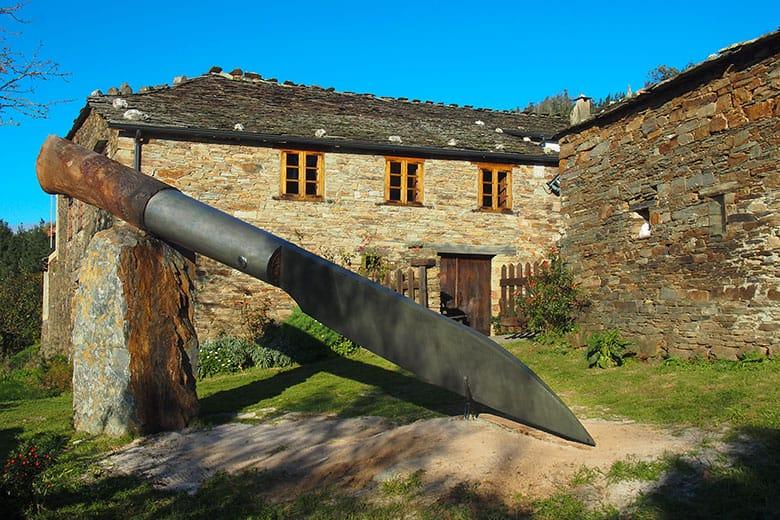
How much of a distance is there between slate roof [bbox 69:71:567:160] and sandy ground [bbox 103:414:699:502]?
9292mm

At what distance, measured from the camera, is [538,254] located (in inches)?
671

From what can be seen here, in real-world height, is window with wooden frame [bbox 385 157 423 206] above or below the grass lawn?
above

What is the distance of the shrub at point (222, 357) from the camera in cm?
1281

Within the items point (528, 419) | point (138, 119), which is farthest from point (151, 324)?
point (138, 119)

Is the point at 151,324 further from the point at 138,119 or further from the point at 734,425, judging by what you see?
the point at 138,119

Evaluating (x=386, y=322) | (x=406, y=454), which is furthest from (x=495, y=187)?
(x=386, y=322)

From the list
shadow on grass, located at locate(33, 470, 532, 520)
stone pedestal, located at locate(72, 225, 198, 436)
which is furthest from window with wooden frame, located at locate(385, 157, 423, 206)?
shadow on grass, located at locate(33, 470, 532, 520)

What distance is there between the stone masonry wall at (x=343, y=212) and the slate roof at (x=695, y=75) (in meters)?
5.34

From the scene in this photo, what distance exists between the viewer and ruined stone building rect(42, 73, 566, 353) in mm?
14180

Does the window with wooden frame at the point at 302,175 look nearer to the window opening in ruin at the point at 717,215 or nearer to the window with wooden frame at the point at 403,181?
the window with wooden frame at the point at 403,181

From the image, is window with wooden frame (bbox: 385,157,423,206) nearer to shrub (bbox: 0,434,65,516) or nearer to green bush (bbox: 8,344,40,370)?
green bush (bbox: 8,344,40,370)

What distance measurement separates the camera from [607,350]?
9.86 meters

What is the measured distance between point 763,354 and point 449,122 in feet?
37.8

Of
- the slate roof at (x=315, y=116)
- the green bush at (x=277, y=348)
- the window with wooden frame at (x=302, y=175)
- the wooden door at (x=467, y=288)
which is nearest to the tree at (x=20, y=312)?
the slate roof at (x=315, y=116)
